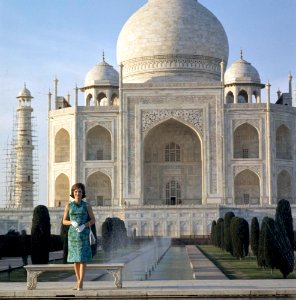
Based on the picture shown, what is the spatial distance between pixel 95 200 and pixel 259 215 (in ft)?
21.2

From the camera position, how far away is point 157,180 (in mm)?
28891

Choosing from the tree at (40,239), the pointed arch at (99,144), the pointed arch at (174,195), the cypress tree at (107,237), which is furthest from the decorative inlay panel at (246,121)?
the tree at (40,239)

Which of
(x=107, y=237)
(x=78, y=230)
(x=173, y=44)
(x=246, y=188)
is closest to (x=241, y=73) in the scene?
(x=173, y=44)

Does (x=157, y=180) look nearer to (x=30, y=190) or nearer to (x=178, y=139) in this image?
(x=178, y=139)

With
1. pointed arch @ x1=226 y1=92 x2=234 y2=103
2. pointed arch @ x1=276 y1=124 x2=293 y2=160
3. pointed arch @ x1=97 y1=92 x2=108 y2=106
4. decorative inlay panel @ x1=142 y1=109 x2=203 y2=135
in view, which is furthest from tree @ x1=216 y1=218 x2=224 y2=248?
pointed arch @ x1=97 y1=92 x2=108 y2=106

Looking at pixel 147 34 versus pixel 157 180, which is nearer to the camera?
pixel 157 180

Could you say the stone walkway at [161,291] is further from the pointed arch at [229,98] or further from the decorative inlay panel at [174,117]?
Answer: the pointed arch at [229,98]

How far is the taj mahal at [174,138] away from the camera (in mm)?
27203

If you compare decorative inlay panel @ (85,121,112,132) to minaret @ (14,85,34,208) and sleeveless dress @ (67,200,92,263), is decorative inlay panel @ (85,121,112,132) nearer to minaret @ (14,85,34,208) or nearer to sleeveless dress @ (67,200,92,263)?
minaret @ (14,85,34,208)

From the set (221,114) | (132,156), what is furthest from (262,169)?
(132,156)

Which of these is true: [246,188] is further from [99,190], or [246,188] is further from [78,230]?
[78,230]

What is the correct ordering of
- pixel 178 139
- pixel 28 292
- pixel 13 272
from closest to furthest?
pixel 28 292
pixel 13 272
pixel 178 139

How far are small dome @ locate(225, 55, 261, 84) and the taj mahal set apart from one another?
6 centimetres

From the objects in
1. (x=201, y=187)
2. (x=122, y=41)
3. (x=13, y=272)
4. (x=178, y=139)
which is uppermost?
(x=122, y=41)
